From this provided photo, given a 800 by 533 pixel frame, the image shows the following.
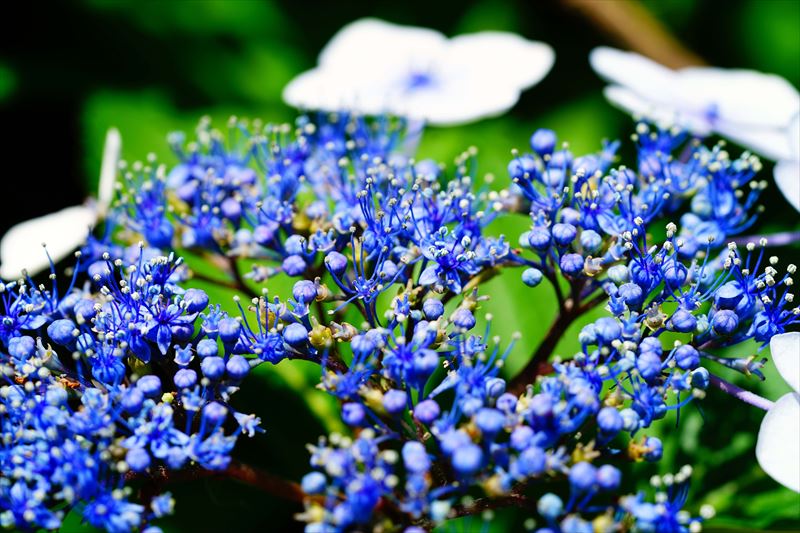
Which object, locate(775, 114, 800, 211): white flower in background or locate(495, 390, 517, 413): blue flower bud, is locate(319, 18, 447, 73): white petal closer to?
locate(775, 114, 800, 211): white flower in background

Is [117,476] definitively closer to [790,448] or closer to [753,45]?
[790,448]

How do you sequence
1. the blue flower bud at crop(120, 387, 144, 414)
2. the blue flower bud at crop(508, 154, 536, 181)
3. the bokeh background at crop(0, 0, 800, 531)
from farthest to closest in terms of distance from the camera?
the bokeh background at crop(0, 0, 800, 531), the blue flower bud at crop(508, 154, 536, 181), the blue flower bud at crop(120, 387, 144, 414)

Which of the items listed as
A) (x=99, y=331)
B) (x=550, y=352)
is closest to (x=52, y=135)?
(x=99, y=331)

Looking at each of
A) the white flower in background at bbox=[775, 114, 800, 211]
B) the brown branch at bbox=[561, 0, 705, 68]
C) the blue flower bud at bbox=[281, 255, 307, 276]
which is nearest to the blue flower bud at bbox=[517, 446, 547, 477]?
the blue flower bud at bbox=[281, 255, 307, 276]

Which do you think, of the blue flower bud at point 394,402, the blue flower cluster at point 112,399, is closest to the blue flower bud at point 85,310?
the blue flower cluster at point 112,399

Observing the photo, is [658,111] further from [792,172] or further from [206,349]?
[206,349]
